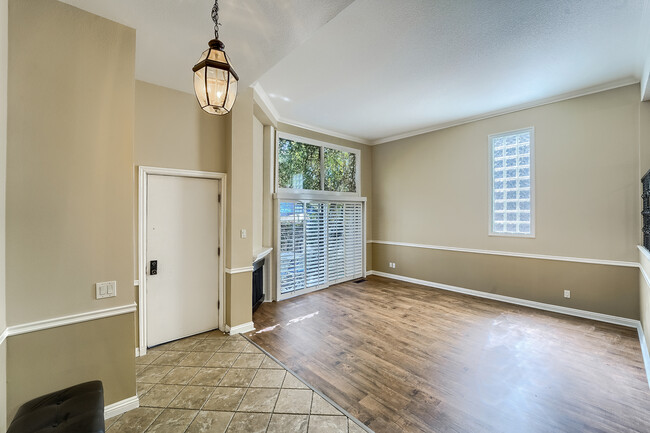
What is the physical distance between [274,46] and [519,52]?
2.60m

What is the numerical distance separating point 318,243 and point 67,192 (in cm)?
395

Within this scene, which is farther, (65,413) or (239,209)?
(239,209)

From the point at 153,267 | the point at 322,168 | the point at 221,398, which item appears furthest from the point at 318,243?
the point at 221,398

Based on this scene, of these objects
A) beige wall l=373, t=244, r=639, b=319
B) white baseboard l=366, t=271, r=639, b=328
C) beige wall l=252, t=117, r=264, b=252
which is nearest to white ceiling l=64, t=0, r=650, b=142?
beige wall l=252, t=117, r=264, b=252

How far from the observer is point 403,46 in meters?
2.75

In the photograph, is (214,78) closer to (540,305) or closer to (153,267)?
(153,267)

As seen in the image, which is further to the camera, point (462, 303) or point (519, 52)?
point (462, 303)

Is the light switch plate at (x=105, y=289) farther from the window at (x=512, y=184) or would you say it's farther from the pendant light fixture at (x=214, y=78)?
the window at (x=512, y=184)

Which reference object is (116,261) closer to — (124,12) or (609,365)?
(124,12)

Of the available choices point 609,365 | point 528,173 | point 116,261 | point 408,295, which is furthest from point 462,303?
point 116,261

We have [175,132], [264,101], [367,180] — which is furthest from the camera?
[367,180]

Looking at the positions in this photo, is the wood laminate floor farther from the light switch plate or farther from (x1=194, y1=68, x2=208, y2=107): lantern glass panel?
(x1=194, y1=68, x2=208, y2=107): lantern glass panel

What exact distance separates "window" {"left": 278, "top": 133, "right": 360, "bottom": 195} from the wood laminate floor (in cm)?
238

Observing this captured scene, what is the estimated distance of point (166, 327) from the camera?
3.05 meters
